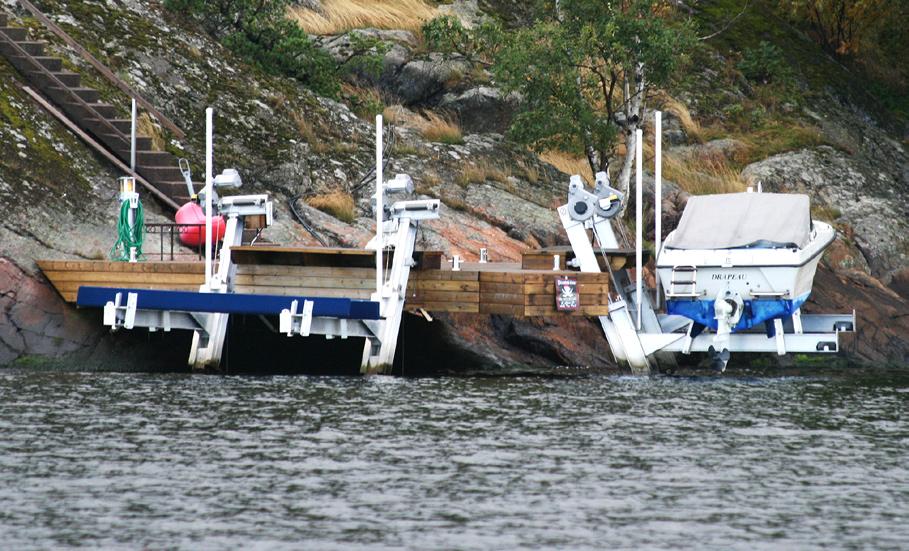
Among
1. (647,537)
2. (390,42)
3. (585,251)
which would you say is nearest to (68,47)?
(390,42)

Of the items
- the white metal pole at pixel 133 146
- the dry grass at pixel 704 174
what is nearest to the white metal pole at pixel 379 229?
the white metal pole at pixel 133 146

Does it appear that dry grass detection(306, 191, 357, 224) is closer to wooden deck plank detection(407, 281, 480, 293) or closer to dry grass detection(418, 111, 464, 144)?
dry grass detection(418, 111, 464, 144)

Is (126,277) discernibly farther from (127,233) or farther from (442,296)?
(442,296)

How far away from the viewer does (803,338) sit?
3031cm

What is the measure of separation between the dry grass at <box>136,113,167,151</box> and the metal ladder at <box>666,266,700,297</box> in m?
11.7

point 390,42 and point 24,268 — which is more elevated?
point 390,42

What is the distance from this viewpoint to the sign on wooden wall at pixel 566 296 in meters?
29.2

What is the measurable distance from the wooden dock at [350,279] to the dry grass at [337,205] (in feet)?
19.0

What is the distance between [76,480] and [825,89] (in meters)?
34.7

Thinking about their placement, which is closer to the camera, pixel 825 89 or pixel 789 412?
pixel 789 412

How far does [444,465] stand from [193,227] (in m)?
13.9

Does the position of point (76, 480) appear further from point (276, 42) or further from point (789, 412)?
point (276, 42)

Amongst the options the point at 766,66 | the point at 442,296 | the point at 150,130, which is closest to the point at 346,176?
the point at 150,130

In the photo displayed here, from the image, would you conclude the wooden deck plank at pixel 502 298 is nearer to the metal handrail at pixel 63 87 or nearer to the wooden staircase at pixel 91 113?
the wooden staircase at pixel 91 113
